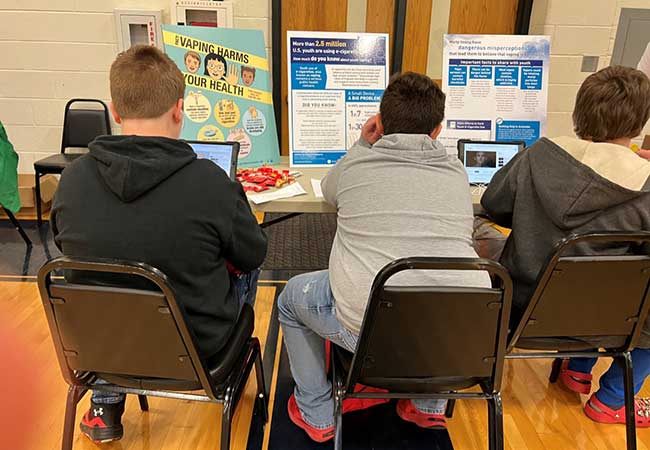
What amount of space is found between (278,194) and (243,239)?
1.93ft

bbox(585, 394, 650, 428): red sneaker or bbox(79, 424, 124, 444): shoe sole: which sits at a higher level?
bbox(79, 424, 124, 444): shoe sole

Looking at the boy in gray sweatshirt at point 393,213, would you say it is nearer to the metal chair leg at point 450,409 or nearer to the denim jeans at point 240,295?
the denim jeans at point 240,295

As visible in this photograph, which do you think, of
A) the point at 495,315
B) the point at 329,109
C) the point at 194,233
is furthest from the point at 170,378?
the point at 329,109

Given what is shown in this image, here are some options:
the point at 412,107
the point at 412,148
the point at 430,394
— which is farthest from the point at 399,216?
the point at 430,394

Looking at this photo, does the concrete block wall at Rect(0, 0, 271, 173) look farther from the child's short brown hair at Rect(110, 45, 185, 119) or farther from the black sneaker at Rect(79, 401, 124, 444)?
the black sneaker at Rect(79, 401, 124, 444)

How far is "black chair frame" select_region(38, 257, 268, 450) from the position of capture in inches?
38.5

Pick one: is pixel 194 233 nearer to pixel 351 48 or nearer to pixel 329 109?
pixel 329 109

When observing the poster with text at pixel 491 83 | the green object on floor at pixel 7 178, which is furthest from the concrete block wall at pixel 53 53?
the poster with text at pixel 491 83

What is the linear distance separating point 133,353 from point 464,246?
84cm

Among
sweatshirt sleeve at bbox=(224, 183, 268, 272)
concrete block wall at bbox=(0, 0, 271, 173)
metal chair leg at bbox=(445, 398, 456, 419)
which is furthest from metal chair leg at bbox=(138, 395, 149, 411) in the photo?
concrete block wall at bbox=(0, 0, 271, 173)

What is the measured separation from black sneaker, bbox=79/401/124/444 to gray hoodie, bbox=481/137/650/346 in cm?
129

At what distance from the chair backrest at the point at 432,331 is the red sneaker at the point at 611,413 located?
2.51 ft

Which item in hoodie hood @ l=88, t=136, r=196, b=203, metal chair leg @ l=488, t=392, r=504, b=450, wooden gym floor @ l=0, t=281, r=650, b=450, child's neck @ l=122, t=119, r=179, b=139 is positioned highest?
child's neck @ l=122, t=119, r=179, b=139

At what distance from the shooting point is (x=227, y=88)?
2188 mm
